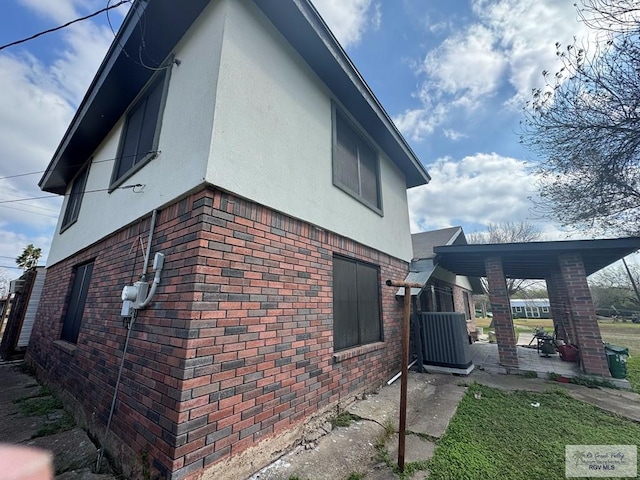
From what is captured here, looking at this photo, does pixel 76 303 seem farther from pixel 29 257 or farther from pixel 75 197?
pixel 29 257

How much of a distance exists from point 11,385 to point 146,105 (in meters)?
6.52

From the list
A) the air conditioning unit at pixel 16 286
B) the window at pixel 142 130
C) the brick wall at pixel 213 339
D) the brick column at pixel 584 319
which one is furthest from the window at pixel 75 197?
the brick column at pixel 584 319

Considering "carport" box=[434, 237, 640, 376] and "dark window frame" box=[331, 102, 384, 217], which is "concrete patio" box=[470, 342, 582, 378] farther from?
"dark window frame" box=[331, 102, 384, 217]

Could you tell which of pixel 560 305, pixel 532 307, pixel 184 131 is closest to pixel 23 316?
pixel 184 131

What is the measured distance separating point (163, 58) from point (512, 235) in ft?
103

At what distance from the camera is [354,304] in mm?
4785

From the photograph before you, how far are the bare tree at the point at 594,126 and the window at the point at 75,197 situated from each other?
1100 centimetres

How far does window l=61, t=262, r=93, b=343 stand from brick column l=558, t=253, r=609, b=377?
1065 cm

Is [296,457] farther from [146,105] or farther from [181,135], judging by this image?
[146,105]

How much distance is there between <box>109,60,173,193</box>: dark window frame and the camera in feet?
11.9

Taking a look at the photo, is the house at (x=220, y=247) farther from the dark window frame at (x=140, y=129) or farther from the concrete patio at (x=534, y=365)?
the concrete patio at (x=534, y=365)

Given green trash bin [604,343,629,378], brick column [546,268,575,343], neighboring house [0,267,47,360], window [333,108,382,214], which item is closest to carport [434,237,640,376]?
green trash bin [604,343,629,378]

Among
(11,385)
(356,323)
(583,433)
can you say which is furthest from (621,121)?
(11,385)

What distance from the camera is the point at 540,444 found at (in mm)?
3219
